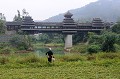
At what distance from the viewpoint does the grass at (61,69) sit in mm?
10648

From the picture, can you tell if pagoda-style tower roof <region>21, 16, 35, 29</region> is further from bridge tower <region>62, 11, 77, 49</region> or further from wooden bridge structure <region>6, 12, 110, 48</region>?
bridge tower <region>62, 11, 77, 49</region>

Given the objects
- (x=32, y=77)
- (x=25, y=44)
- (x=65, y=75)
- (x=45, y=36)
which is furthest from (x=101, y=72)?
(x=45, y=36)

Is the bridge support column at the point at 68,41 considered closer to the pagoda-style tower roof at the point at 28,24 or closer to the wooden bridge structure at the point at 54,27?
the wooden bridge structure at the point at 54,27

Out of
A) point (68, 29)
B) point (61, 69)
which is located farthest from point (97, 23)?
point (61, 69)

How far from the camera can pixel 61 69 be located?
1242cm

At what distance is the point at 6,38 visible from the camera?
42531mm

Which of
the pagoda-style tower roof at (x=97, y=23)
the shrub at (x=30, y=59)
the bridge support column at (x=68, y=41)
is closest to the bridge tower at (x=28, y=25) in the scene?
the bridge support column at (x=68, y=41)

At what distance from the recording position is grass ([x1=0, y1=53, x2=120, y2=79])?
419 inches

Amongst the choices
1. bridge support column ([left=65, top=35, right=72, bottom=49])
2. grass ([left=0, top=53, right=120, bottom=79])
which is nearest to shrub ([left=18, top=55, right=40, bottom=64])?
grass ([left=0, top=53, right=120, bottom=79])

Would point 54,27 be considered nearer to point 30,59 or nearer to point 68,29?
point 68,29

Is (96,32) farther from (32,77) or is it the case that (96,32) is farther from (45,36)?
(32,77)

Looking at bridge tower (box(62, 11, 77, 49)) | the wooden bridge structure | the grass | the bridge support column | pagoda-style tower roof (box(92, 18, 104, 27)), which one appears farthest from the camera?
pagoda-style tower roof (box(92, 18, 104, 27))

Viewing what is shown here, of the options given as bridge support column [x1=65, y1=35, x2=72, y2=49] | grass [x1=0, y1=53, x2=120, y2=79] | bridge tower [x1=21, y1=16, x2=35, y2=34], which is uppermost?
bridge tower [x1=21, y1=16, x2=35, y2=34]

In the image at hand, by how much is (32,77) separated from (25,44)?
31.8 metres
